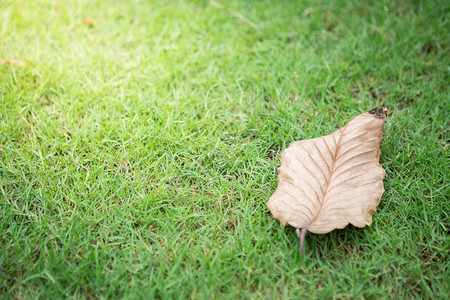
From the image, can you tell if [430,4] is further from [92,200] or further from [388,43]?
[92,200]

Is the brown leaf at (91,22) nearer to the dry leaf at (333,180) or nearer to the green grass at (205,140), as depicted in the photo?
the green grass at (205,140)

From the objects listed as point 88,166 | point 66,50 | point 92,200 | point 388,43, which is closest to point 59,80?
point 66,50

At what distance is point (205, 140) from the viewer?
2.24 m

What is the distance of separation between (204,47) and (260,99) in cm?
72

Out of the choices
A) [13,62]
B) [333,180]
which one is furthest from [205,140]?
[13,62]

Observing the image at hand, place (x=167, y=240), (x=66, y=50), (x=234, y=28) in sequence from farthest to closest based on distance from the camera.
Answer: (x=234, y=28)
(x=66, y=50)
(x=167, y=240)

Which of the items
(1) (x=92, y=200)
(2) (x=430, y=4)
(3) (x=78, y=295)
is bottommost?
(3) (x=78, y=295)

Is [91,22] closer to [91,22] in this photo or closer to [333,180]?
[91,22]

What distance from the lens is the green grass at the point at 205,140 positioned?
1.70 metres

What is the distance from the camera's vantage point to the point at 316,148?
1.98m

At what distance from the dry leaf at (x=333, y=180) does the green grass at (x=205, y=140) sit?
139 millimetres

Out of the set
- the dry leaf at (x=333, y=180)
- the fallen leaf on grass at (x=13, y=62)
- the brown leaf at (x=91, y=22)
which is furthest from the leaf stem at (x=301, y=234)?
the brown leaf at (x=91, y=22)

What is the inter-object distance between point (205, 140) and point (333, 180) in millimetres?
836

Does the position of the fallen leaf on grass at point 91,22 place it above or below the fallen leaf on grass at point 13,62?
above
